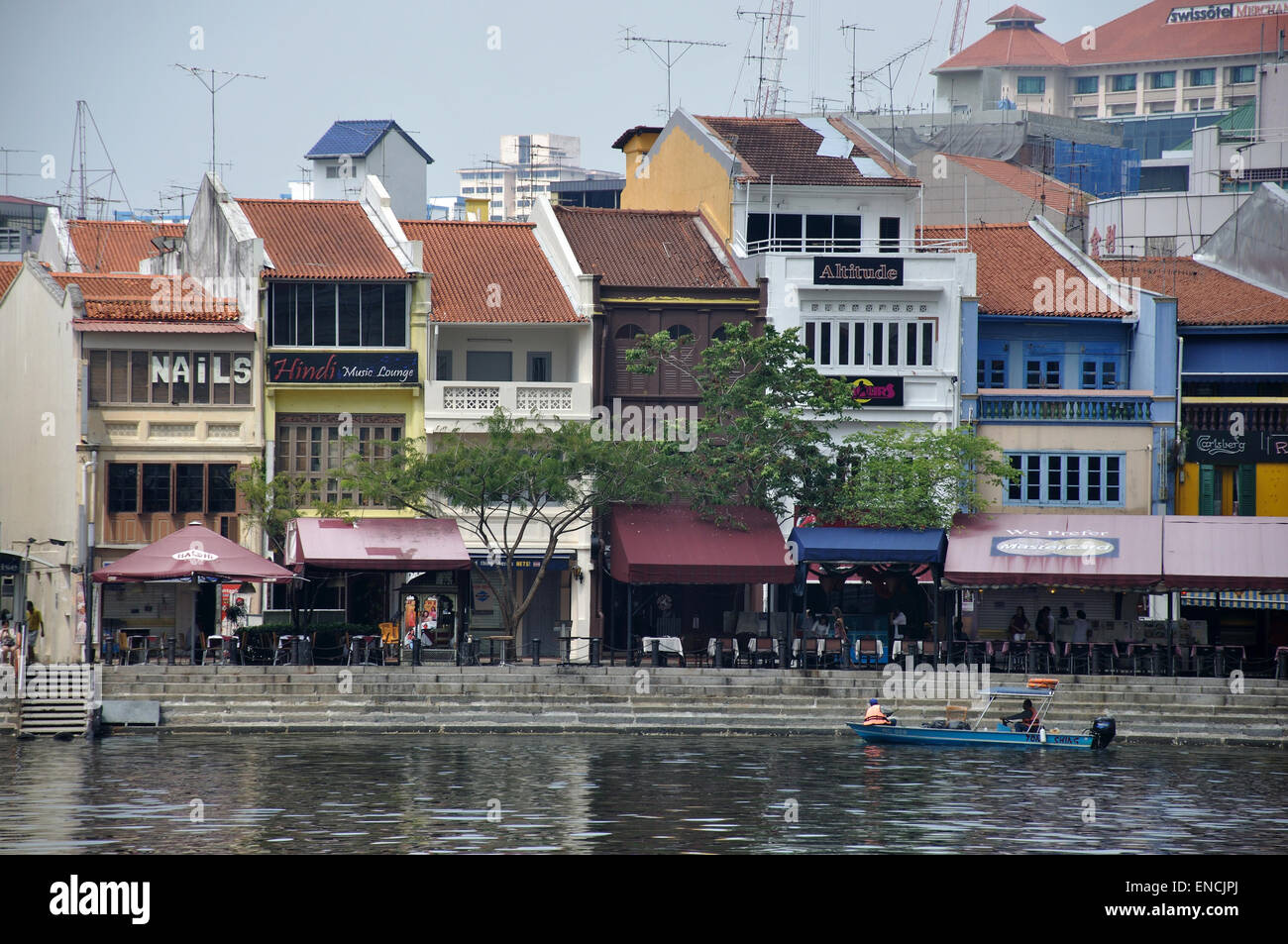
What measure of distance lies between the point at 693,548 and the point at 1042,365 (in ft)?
46.4

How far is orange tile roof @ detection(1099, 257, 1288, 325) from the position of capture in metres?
53.0

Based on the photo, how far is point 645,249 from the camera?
53.9 m

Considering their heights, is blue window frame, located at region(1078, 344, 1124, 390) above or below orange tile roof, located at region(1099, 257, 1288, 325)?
below

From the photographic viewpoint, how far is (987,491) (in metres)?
51.2

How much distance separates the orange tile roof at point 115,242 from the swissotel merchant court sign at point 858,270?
2279 centimetres

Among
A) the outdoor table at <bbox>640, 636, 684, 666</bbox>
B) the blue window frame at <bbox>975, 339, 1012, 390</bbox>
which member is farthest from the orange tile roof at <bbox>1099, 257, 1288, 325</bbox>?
the outdoor table at <bbox>640, 636, 684, 666</bbox>

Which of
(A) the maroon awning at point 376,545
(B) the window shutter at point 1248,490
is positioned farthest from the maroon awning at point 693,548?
(B) the window shutter at point 1248,490

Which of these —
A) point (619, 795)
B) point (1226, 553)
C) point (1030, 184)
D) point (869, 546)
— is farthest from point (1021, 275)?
point (619, 795)

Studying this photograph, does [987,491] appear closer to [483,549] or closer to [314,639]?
[483,549]

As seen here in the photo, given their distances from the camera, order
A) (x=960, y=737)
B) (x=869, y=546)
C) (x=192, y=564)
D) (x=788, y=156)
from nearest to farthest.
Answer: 1. (x=960, y=737)
2. (x=192, y=564)
3. (x=869, y=546)
4. (x=788, y=156)

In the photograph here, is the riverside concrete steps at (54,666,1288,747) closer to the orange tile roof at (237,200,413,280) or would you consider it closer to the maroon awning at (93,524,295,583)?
the maroon awning at (93,524,295,583)

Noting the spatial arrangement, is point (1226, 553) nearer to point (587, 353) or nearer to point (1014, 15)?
point (587, 353)

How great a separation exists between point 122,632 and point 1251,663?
93.6ft

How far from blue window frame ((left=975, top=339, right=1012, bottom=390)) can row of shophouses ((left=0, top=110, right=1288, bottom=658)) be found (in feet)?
0.35
